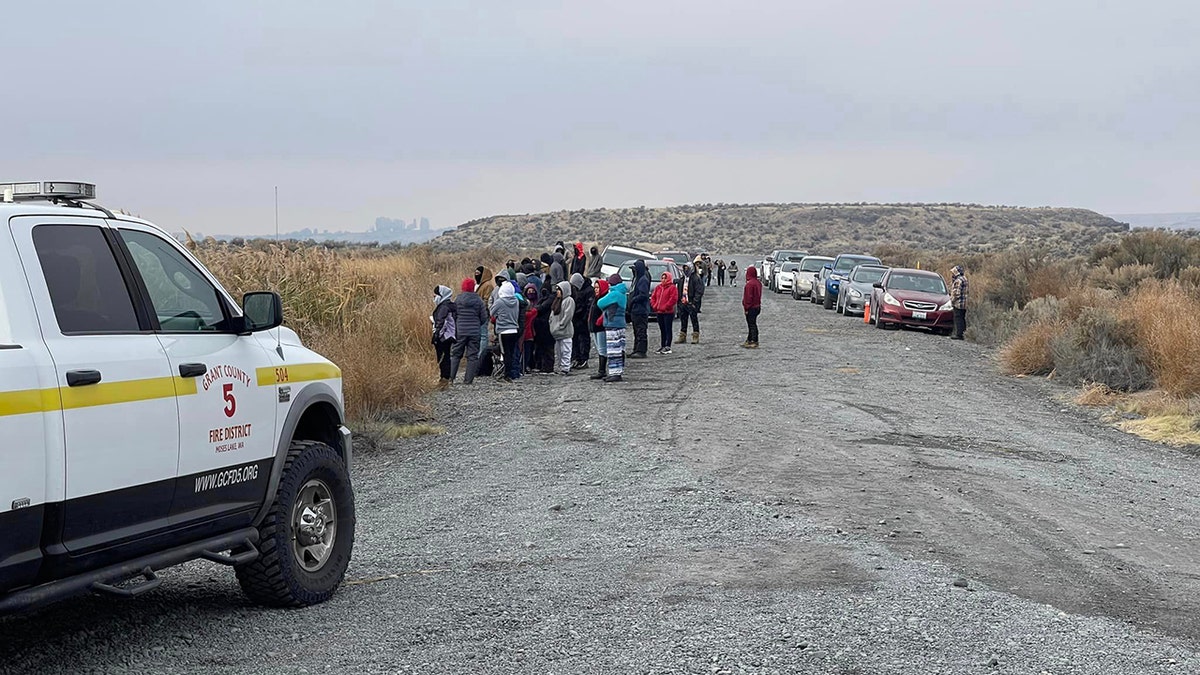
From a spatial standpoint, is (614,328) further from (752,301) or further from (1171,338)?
(1171,338)

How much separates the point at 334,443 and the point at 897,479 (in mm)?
5699

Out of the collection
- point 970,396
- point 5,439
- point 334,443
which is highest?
point 5,439

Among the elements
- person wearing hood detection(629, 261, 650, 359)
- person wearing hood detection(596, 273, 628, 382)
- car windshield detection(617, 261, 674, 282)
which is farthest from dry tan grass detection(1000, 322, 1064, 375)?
car windshield detection(617, 261, 674, 282)

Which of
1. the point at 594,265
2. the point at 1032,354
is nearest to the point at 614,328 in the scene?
the point at 1032,354

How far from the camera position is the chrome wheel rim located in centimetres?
700

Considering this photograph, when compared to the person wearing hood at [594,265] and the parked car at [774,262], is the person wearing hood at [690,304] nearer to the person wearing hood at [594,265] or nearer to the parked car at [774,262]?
the person wearing hood at [594,265]

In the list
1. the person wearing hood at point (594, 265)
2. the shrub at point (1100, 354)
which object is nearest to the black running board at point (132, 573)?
the shrub at point (1100, 354)

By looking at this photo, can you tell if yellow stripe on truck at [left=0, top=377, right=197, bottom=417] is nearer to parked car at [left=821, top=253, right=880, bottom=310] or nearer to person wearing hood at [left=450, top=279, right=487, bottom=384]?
person wearing hood at [left=450, top=279, right=487, bottom=384]

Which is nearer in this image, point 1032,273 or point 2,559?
point 2,559

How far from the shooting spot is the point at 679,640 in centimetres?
625

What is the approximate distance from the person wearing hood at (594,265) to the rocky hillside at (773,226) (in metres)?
83.4

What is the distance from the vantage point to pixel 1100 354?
19.5m

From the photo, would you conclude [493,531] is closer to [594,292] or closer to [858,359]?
[594,292]

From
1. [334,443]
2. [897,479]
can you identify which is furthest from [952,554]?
[334,443]
